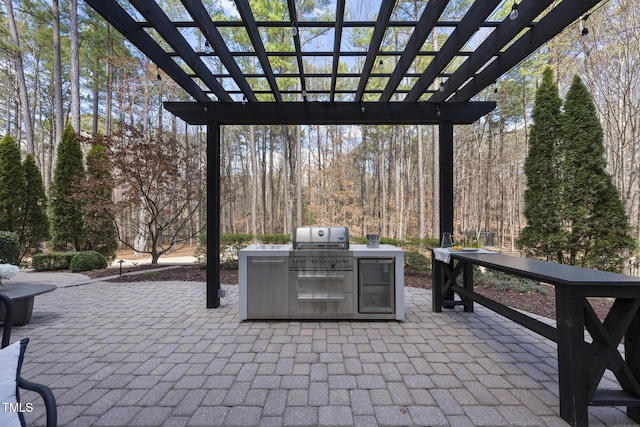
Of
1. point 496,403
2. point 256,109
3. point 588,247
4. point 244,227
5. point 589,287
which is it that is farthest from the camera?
point 244,227

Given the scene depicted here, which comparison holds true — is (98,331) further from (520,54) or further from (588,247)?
(588,247)

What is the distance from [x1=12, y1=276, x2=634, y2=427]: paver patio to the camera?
5.11 ft

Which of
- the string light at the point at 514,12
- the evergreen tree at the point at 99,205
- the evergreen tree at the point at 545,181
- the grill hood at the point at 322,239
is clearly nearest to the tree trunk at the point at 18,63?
the evergreen tree at the point at 99,205

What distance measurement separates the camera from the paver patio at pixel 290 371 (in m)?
1.56

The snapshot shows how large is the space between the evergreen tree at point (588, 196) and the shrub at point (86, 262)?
984 centimetres

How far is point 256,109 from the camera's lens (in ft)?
11.1

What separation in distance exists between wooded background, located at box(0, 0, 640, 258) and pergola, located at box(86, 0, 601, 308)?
235cm

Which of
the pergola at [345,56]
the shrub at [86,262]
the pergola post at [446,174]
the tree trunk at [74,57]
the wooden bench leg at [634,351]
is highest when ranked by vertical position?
the tree trunk at [74,57]

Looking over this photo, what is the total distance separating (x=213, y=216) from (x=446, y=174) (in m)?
3.15

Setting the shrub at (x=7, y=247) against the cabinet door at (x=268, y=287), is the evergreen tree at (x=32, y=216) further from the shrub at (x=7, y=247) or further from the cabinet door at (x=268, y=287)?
the cabinet door at (x=268, y=287)

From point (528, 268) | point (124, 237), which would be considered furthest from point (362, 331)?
point (124, 237)

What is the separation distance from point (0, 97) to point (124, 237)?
7550 millimetres

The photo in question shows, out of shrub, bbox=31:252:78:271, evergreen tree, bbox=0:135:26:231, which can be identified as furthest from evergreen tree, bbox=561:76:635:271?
evergreen tree, bbox=0:135:26:231

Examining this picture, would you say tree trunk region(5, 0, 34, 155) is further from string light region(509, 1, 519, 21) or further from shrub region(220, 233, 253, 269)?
string light region(509, 1, 519, 21)
